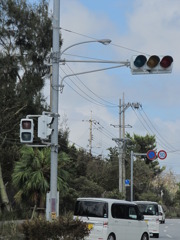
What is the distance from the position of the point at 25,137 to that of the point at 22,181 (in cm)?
1292

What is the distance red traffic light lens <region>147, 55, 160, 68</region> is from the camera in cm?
1294

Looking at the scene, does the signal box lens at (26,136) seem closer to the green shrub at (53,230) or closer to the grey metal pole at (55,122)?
the grey metal pole at (55,122)

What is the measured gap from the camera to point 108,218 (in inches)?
653

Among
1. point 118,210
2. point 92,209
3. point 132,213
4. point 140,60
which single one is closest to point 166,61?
point 140,60

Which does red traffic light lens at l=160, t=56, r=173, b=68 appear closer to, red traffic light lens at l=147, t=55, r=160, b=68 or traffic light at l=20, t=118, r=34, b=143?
red traffic light lens at l=147, t=55, r=160, b=68

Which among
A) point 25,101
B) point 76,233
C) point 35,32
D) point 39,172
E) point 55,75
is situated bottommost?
point 76,233

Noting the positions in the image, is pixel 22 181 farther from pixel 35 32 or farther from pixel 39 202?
pixel 35 32

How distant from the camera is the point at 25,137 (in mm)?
12961

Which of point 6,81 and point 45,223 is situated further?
point 6,81

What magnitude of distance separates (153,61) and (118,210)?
653 cm

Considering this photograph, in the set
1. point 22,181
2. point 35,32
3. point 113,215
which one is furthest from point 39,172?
point 35,32

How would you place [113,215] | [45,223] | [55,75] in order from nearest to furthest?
[45,223], [55,75], [113,215]

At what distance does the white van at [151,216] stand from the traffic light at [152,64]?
13632mm

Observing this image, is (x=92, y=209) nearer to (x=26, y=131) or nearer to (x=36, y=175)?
(x=26, y=131)
